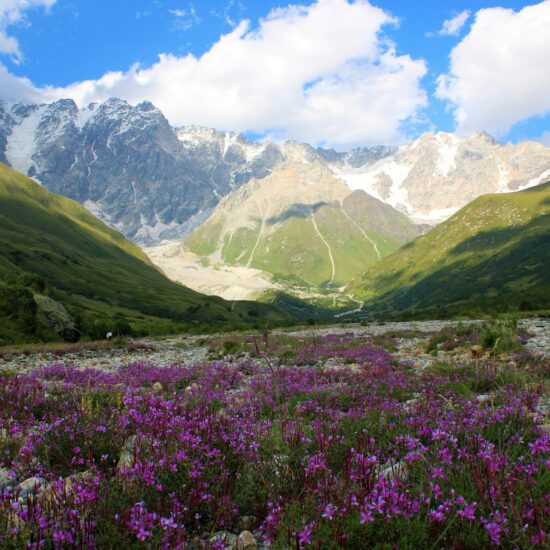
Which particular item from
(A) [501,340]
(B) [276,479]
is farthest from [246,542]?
(A) [501,340]

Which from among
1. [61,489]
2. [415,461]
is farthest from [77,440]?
[415,461]

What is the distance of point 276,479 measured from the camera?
193 inches

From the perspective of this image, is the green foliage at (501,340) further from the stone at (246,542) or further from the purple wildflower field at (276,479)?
the stone at (246,542)

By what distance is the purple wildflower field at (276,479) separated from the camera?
3477mm

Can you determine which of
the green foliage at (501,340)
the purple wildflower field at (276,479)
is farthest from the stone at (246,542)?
the green foliage at (501,340)

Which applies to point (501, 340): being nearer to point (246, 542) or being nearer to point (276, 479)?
point (276, 479)

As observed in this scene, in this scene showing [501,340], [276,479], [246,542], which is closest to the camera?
[246,542]

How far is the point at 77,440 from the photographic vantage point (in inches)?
243

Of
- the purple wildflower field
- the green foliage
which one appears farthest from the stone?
the green foliage

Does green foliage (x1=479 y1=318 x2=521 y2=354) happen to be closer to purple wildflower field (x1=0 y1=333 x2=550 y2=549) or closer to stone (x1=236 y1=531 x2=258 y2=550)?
purple wildflower field (x1=0 y1=333 x2=550 y2=549)

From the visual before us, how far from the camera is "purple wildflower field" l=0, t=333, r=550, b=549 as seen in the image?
11.4 ft

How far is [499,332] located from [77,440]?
59.2ft

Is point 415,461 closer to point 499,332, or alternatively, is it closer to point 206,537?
point 206,537

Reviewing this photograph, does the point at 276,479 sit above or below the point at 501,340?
below
